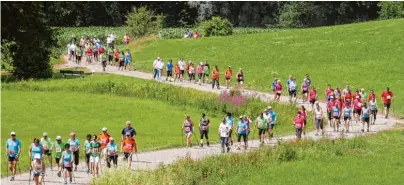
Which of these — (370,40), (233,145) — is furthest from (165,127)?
(370,40)

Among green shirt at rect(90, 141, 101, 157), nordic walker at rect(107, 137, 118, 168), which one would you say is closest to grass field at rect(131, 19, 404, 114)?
nordic walker at rect(107, 137, 118, 168)

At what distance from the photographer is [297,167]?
33062mm

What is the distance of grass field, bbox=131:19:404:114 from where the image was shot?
61.0 m

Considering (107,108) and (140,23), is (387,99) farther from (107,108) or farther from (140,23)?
(140,23)

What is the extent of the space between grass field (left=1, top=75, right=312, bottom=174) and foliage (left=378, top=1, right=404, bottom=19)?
2066 inches

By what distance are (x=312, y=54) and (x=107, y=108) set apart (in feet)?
88.1

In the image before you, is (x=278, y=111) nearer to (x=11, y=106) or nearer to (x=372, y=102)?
(x=372, y=102)

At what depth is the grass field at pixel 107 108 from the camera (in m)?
43.2

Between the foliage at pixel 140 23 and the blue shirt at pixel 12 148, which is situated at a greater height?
the foliage at pixel 140 23

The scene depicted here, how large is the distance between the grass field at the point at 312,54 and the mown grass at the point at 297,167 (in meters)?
15.8

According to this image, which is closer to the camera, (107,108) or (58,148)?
(58,148)

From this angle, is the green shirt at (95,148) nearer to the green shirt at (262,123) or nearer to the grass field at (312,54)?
the green shirt at (262,123)

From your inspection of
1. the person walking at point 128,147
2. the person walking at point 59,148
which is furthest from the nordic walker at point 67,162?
the person walking at point 128,147

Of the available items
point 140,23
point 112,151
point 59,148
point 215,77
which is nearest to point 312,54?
point 215,77
